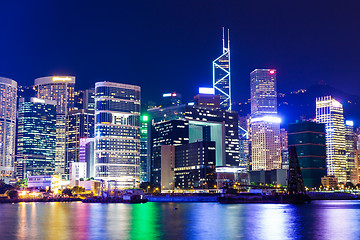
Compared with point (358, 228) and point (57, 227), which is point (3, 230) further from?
point (358, 228)

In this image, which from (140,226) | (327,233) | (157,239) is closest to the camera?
(157,239)

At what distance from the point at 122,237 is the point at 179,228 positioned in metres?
17.0

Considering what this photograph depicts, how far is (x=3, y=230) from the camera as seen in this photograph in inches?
3617

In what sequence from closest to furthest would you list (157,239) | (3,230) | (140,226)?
1. (157,239)
2. (3,230)
3. (140,226)

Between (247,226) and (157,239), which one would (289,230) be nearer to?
(247,226)

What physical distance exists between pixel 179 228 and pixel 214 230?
7.29 m

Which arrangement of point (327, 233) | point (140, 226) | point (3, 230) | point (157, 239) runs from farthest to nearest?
1. point (140, 226)
2. point (3, 230)
3. point (327, 233)
4. point (157, 239)

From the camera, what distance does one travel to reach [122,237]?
79.1 metres


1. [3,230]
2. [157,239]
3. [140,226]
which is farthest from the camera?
[140,226]

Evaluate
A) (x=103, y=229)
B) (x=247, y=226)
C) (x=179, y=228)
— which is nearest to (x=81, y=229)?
(x=103, y=229)

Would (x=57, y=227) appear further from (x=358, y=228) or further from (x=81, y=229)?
(x=358, y=228)

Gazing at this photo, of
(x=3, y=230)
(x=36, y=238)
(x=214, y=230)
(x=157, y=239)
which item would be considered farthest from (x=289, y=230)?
(x=3, y=230)

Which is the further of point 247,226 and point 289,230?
point 247,226

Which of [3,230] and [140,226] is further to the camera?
[140,226]
